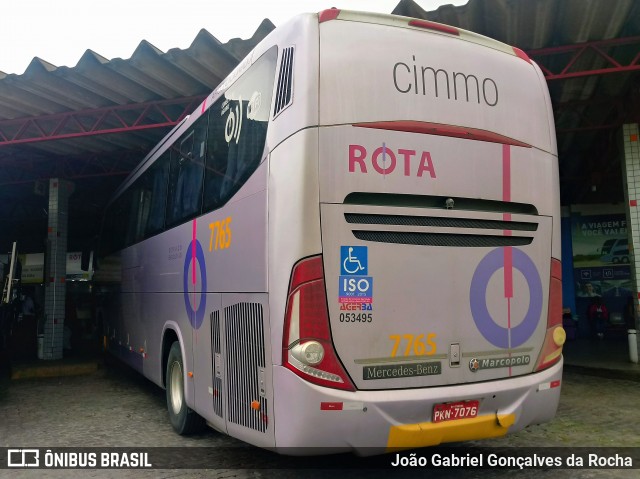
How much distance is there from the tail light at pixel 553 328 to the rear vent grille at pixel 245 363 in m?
2.26

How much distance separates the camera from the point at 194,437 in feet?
19.6

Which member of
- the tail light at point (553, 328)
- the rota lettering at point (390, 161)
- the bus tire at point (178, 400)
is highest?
the rota lettering at point (390, 161)

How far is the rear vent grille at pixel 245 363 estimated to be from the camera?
401 cm

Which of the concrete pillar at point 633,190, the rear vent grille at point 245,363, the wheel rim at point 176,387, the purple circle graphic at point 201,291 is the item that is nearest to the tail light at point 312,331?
the rear vent grille at point 245,363

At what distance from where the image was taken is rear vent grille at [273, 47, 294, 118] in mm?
3996

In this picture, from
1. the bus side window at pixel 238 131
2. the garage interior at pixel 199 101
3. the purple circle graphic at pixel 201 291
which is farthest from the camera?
the garage interior at pixel 199 101

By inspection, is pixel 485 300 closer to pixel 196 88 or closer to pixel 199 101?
pixel 196 88

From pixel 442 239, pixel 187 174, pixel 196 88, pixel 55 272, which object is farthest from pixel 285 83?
pixel 55 272

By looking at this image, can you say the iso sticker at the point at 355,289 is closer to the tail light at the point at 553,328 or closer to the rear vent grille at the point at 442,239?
the rear vent grille at the point at 442,239

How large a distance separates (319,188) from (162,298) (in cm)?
378

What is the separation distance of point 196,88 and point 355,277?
6.94m

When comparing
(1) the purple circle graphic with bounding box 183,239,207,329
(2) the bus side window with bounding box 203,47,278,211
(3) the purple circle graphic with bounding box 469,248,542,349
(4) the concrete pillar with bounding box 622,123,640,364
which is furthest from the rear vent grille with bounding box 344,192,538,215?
(4) the concrete pillar with bounding box 622,123,640,364

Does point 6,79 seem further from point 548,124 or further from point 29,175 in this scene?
point 548,124

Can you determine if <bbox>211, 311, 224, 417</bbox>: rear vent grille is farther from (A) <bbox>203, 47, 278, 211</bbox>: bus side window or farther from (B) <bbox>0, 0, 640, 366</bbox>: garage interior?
(B) <bbox>0, 0, 640, 366</bbox>: garage interior
